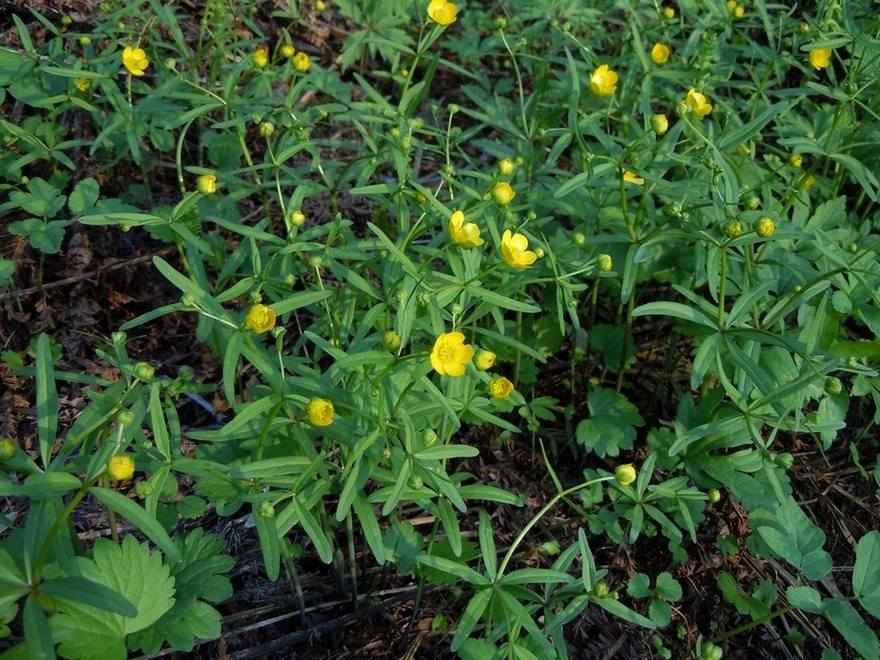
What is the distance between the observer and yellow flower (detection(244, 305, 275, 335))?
178 centimetres

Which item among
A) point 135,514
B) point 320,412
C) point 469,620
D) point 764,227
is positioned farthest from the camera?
point 764,227

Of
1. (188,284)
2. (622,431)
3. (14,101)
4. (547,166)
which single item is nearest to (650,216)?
(547,166)

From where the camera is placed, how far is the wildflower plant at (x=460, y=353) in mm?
1789

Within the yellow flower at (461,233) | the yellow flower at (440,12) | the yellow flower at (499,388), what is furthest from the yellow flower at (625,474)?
the yellow flower at (440,12)

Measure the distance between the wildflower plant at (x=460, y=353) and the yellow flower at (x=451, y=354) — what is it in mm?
17

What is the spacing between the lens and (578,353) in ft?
9.48

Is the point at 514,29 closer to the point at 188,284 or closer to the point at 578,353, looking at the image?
the point at 578,353

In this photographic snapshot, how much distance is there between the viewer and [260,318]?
5.91 feet

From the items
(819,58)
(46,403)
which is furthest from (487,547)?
(819,58)

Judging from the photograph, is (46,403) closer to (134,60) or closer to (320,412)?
(320,412)

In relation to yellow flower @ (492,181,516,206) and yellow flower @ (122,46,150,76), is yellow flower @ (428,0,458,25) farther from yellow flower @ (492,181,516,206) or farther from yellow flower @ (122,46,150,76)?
yellow flower @ (122,46,150,76)

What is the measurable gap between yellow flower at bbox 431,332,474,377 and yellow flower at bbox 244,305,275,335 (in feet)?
1.38

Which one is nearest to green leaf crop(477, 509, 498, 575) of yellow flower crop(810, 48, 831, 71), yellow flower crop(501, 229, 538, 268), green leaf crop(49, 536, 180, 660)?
yellow flower crop(501, 229, 538, 268)

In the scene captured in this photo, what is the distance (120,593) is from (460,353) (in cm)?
95
